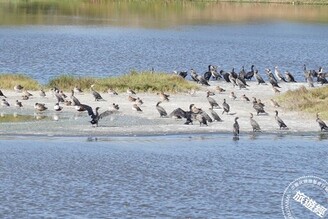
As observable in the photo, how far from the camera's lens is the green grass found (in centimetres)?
3322

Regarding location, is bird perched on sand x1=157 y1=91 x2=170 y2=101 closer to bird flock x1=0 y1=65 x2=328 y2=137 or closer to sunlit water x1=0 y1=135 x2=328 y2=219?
bird flock x1=0 y1=65 x2=328 y2=137

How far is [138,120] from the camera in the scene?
27625 mm

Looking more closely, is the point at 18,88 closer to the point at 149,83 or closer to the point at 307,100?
the point at 149,83

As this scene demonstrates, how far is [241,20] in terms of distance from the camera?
8362 cm

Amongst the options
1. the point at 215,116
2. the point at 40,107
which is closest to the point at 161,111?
the point at 215,116

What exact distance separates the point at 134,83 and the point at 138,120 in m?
6.03

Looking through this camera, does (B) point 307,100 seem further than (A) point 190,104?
Yes

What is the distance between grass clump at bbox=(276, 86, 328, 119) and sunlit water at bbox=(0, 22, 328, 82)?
36.0 feet

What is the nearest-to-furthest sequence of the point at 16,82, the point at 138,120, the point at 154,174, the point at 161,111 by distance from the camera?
1. the point at 154,174
2. the point at 138,120
3. the point at 161,111
4. the point at 16,82

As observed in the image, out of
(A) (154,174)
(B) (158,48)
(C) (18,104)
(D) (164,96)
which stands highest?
(C) (18,104)

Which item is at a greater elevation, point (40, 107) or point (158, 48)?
point (40, 107)

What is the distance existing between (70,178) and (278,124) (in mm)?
7871

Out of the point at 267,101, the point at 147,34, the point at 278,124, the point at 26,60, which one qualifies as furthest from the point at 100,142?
the point at 147,34

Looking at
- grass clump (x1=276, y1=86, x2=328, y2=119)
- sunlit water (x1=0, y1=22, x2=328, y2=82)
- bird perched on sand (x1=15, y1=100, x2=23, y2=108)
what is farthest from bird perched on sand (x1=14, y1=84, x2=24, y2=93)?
grass clump (x1=276, y1=86, x2=328, y2=119)
